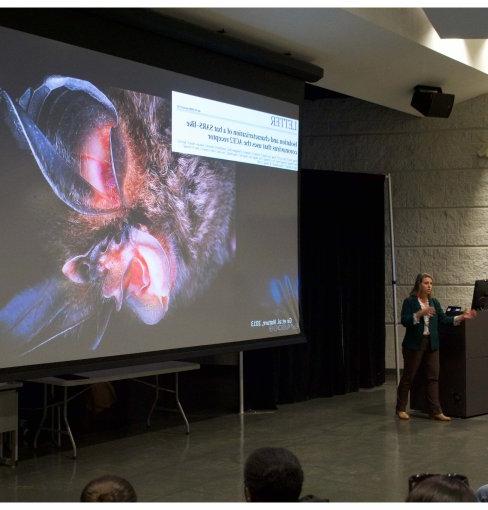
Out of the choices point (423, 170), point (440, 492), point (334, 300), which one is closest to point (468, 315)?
point (334, 300)

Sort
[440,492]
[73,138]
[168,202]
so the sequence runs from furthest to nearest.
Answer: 1. [168,202]
2. [73,138]
3. [440,492]

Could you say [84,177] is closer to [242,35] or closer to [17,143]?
[17,143]

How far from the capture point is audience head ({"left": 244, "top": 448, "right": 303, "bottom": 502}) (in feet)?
6.48

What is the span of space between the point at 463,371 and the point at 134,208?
10.2 ft

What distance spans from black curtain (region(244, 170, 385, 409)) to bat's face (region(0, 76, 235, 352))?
188 centimetres

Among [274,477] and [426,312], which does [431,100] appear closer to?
[426,312]

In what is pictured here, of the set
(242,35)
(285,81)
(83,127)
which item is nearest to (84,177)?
(83,127)

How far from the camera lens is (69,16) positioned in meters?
4.44

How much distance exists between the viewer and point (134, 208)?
16.0ft

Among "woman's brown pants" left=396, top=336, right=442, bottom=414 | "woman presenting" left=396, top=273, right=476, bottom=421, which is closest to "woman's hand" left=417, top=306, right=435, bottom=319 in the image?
"woman presenting" left=396, top=273, right=476, bottom=421

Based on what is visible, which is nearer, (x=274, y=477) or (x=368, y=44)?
(x=274, y=477)

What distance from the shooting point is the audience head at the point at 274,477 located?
1.98 m

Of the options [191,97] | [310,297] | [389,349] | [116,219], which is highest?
[191,97]

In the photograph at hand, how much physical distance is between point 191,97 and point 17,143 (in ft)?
4.61
